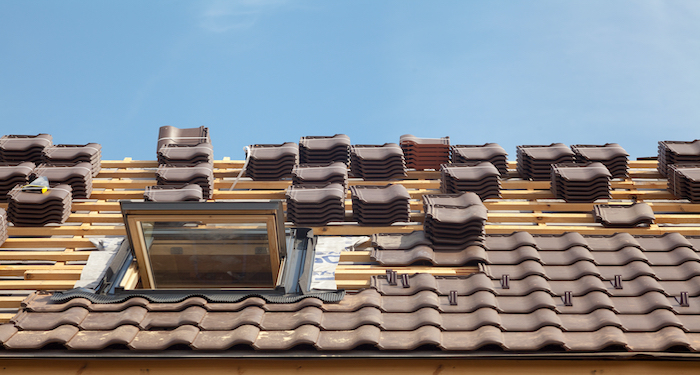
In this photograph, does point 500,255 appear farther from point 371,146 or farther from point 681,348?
point 371,146

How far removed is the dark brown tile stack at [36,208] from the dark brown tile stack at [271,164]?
279 cm

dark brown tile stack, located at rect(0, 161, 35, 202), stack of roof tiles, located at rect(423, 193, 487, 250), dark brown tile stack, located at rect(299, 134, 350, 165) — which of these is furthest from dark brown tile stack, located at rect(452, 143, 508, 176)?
dark brown tile stack, located at rect(0, 161, 35, 202)

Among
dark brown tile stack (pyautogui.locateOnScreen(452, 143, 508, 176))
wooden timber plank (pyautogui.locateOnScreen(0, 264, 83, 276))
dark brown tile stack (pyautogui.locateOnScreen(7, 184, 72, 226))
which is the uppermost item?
dark brown tile stack (pyautogui.locateOnScreen(452, 143, 508, 176))

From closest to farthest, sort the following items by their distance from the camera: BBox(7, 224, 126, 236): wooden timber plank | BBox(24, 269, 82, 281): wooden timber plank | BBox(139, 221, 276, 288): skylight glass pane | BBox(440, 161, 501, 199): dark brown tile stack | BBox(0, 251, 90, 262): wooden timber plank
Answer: BBox(24, 269, 82, 281): wooden timber plank < BBox(139, 221, 276, 288): skylight glass pane < BBox(0, 251, 90, 262): wooden timber plank < BBox(7, 224, 126, 236): wooden timber plank < BBox(440, 161, 501, 199): dark brown tile stack

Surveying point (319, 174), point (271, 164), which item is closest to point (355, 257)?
point (319, 174)

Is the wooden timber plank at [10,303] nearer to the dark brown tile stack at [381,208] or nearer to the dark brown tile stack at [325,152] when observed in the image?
the dark brown tile stack at [381,208]

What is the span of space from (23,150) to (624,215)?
902 centimetres

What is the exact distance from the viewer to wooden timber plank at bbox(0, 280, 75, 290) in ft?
24.4

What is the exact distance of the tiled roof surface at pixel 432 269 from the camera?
6250 millimetres

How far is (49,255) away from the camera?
823cm

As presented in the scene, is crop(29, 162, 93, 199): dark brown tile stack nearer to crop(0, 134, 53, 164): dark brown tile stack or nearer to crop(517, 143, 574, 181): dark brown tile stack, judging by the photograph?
crop(0, 134, 53, 164): dark brown tile stack

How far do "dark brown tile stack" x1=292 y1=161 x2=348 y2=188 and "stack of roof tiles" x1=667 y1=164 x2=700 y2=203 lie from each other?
4729 mm

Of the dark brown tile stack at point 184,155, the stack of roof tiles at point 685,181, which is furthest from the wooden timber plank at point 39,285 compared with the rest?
the stack of roof tiles at point 685,181

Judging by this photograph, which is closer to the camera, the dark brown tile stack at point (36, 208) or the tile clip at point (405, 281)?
the tile clip at point (405, 281)
